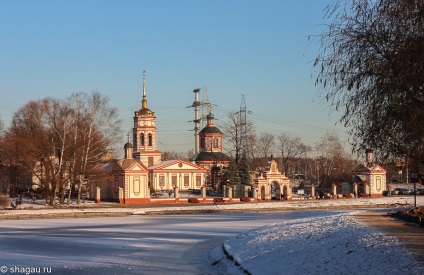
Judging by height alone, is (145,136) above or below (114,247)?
above

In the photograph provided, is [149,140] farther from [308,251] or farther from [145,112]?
[308,251]

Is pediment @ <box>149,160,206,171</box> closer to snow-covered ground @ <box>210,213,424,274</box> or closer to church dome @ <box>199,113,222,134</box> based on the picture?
church dome @ <box>199,113,222,134</box>

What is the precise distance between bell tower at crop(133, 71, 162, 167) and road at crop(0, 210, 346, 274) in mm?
53563

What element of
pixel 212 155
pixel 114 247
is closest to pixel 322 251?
pixel 114 247

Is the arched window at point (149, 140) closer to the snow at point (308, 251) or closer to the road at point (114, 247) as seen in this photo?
the road at point (114, 247)

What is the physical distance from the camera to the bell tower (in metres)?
90.8

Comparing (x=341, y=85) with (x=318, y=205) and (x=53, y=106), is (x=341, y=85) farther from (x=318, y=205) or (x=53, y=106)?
(x=53, y=106)

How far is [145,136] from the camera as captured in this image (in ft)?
298

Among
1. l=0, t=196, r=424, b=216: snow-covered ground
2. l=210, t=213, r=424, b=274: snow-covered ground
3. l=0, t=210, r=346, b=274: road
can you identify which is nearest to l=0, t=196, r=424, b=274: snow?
l=210, t=213, r=424, b=274: snow-covered ground

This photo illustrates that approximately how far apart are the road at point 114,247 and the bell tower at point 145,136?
176 feet

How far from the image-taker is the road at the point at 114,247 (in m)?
20.2

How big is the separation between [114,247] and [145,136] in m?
65.6

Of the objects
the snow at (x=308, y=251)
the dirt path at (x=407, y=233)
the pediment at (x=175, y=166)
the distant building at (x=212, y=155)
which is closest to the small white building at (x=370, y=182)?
the distant building at (x=212, y=155)

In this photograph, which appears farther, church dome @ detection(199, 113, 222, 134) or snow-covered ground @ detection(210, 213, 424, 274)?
church dome @ detection(199, 113, 222, 134)
